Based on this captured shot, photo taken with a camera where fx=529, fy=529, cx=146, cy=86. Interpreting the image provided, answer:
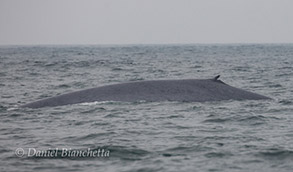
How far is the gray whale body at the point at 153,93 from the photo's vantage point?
16.4 meters

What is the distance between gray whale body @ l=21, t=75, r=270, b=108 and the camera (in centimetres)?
1639

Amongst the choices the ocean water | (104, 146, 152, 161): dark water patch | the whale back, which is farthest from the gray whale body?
(104, 146, 152, 161): dark water patch

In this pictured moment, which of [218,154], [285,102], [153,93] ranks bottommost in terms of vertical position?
[285,102]

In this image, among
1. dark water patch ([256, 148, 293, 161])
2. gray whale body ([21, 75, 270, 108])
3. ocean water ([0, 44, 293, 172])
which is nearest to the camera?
ocean water ([0, 44, 293, 172])

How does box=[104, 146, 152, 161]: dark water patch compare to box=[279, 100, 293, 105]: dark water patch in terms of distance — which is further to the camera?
box=[279, 100, 293, 105]: dark water patch

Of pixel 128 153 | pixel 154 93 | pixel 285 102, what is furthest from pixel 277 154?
pixel 285 102

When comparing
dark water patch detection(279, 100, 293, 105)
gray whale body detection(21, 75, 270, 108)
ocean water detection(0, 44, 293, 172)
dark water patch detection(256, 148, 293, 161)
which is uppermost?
gray whale body detection(21, 75, 270, 108)

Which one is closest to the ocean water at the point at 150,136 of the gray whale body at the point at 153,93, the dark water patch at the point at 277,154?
the dark water patch at the point at 277,154

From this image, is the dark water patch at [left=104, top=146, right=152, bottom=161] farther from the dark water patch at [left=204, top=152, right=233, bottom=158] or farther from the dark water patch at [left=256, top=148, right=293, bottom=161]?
the dark water patch at [left=256, top=148, right=293, bottom=161]

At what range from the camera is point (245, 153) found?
410 inches

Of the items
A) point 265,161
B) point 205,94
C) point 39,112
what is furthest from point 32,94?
point 265,161

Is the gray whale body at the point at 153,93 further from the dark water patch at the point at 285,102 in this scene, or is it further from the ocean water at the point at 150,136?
the dark water patch at the point at 285,102

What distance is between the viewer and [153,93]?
16.6 metres

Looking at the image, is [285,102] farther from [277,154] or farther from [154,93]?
[277,154]
